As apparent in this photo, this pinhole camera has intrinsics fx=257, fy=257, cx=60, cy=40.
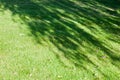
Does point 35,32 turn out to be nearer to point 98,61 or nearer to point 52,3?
point 98,61

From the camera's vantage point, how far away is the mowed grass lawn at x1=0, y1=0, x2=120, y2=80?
722 centimetres

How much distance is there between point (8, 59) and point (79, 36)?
3340 millimetres

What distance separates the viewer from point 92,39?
9.78m

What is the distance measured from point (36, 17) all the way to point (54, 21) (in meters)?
0.87

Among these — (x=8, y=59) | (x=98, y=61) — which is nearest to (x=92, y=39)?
(x=98, y=61)

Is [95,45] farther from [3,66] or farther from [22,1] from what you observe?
[22,1]

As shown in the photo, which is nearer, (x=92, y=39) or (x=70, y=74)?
(x=70, y=74)

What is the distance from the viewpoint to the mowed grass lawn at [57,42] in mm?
7223

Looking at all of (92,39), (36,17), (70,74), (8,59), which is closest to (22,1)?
(36,17)

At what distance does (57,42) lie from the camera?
356 inches

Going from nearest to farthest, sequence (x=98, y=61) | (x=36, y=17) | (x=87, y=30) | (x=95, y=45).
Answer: (x=98, y=61), (x=95, y=45), (x=87, y=30), (x=36, y=17)

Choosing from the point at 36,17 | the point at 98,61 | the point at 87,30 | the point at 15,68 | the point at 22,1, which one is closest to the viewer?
the point at 15,68

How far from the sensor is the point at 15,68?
23.3 feet

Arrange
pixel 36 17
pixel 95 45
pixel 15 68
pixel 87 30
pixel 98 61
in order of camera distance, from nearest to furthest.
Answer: pixel 15 68 < pixel 98 61 < pixel 95 45 < pixel 87 30 < pixel 36 17
